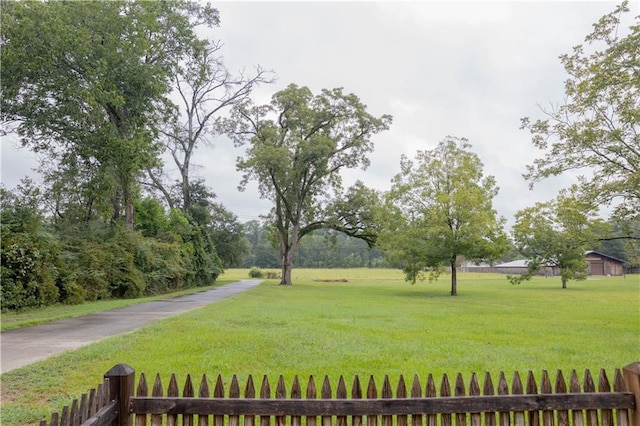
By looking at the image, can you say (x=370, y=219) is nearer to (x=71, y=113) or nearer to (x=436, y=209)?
(x=436, y=209)

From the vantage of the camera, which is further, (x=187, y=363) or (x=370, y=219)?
(x=370, y=219)

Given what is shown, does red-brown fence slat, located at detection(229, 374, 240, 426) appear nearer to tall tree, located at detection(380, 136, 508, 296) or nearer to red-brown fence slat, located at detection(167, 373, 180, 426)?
red-brown fence slat, located at detection(167, 373, 180, 426)

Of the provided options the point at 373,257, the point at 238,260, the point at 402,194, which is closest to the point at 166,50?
the point at 402,194

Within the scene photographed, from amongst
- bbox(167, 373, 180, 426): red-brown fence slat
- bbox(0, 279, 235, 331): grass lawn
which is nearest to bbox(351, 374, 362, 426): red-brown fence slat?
bbox(167, 373, 180, 426): red-brown fence slat

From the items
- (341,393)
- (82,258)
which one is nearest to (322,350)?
(341,393)

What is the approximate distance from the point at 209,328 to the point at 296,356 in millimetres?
3971

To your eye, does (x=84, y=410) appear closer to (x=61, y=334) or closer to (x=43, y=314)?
(x=61, y=334)

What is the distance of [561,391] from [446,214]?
25283 millimetres

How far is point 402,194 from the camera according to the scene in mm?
30625

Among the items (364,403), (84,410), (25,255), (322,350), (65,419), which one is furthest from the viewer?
(25,255)

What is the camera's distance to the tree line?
43.0 ft

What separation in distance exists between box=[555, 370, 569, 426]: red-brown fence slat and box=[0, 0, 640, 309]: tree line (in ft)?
34.4

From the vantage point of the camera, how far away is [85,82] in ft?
63.8

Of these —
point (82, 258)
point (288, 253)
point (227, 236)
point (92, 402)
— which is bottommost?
point (92, 402)
